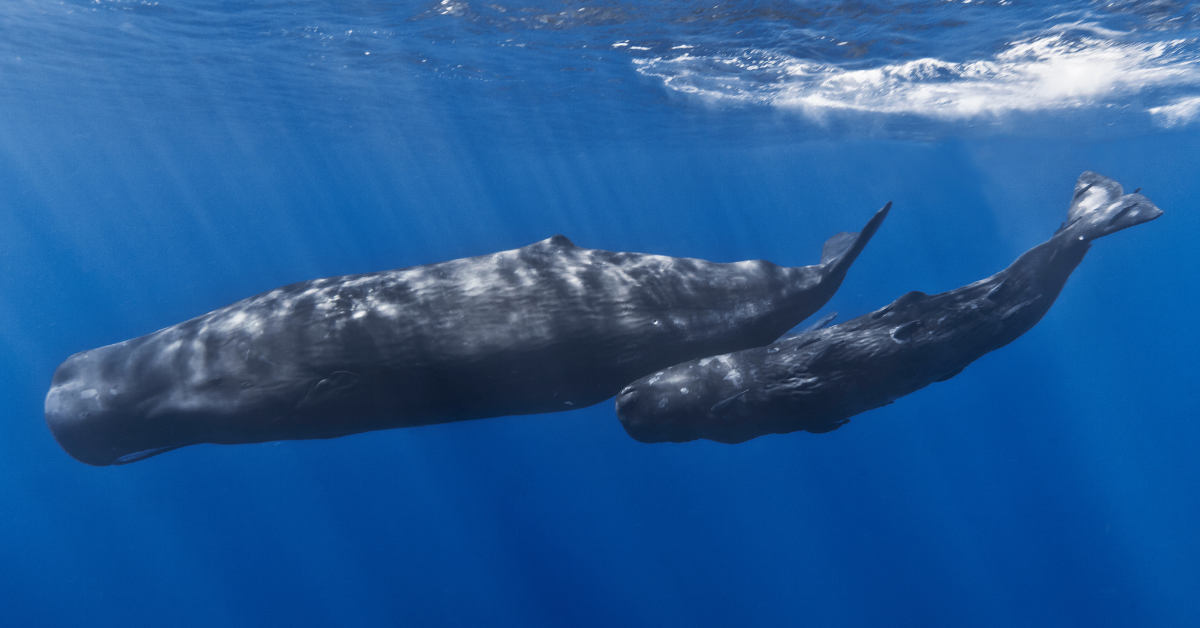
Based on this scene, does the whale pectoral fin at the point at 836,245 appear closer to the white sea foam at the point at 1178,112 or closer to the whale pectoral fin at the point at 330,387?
the whale pectoral fin at the point at 330,387

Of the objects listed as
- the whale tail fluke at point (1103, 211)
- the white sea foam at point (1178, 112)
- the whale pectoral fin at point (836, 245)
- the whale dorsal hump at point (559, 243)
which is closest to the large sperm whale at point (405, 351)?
the whale dorsal hump at point (559, 243)

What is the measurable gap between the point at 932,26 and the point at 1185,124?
27719 millimetres

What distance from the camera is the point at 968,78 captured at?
2123 centimetres

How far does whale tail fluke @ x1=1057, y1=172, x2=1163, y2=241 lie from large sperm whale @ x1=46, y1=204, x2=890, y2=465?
5.57 ft

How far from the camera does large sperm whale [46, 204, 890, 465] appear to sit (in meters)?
4.28

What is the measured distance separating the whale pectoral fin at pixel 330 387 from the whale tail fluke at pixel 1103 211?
5.56m

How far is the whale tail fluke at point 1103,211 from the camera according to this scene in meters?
4.67

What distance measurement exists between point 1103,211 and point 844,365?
2.83 meters

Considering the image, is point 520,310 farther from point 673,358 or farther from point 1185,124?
point 1185,124

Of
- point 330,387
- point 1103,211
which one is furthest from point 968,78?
point 330,387

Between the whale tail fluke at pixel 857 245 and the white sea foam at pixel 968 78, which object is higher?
the whale tail fluke at pixel 857 245

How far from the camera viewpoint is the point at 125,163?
179 feet

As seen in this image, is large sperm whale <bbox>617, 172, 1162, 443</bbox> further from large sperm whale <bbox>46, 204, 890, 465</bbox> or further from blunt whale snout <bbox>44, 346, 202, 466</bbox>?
blunt whale snout <bbox>44, 346, 202, 466</bbox>

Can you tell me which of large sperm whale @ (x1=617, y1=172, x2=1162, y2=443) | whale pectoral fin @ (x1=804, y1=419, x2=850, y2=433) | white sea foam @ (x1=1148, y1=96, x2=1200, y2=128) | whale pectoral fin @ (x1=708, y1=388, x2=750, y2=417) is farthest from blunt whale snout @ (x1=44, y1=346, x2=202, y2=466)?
white sea foam @ (x1=1148, y1=96, x2=1200, y2=128)
